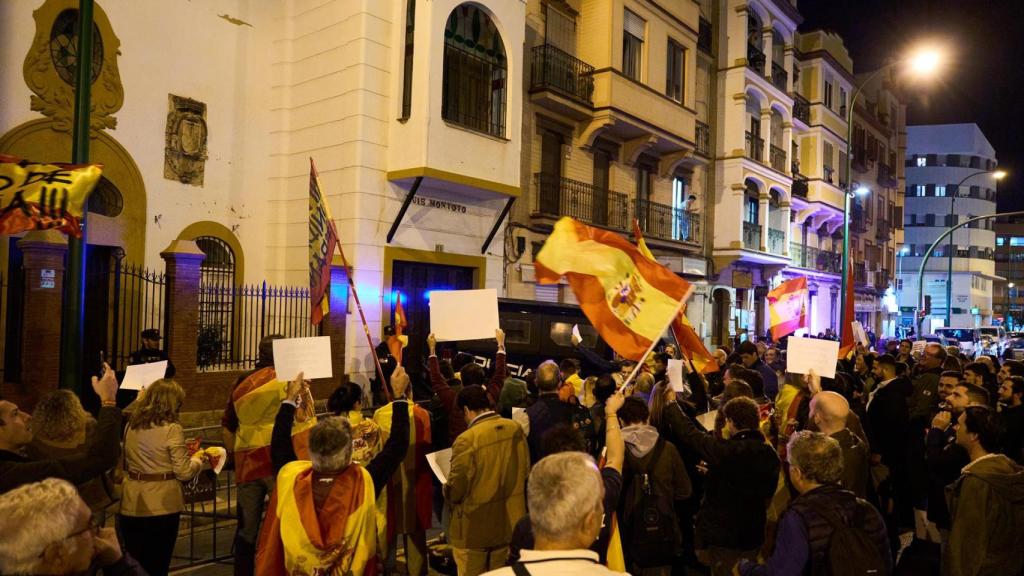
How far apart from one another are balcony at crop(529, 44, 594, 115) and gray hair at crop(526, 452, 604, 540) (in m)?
15.8

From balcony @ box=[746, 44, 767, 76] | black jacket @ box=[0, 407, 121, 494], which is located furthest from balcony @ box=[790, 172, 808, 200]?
black jacket @ box=[0, 407, 121, 494]

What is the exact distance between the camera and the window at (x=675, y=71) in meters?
22.3

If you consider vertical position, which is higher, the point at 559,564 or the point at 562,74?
the point at 562,74

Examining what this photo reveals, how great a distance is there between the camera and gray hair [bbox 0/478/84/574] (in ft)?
7.58

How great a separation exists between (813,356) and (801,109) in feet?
91.5

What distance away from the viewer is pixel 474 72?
15.0 m

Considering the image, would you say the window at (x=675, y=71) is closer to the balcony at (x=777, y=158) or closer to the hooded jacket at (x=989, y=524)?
the balcony at (x=777, y=158)

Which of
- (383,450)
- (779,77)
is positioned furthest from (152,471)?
(779,77)

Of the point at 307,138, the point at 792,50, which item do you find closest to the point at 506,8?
the point at 307,138

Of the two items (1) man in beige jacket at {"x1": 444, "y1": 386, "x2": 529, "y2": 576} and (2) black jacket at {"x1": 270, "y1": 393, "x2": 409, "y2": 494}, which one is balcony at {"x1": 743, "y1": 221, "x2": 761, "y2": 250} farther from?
(2) black jacket at {"x1": 270, "y1": 393, "x2": 409, "y2": 494}

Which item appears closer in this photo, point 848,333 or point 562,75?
point 848,333

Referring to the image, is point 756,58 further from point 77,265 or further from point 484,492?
point 484,492

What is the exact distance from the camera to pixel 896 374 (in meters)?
7.70

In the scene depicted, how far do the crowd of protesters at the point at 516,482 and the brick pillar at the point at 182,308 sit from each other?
5.47 meters
